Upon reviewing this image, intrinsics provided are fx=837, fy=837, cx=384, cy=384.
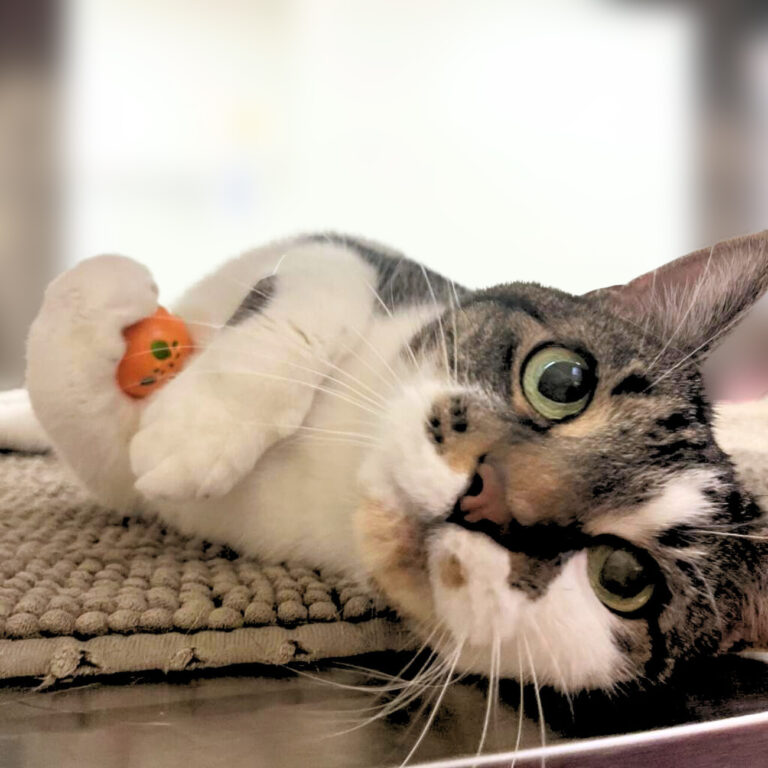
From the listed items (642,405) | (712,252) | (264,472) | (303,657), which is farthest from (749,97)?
(303,657)

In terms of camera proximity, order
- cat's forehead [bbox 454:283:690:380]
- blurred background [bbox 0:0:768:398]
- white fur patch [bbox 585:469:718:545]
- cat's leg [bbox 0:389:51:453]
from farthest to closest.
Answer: blurred background [bbox 0:0:768:398], cat's leg [bbox 0:389:51:453], cat's forehead [bbox 454:283:690:380], white fur patch [bbox 585:469:718:545]

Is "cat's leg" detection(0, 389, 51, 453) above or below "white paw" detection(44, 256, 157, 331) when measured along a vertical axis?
below

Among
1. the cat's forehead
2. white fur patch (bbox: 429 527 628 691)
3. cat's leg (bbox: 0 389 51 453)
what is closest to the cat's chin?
white fur patch (bbox: 429 527 628 691)

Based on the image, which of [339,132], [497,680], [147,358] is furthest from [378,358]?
[339,132]

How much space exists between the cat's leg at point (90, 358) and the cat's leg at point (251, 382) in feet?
0.39

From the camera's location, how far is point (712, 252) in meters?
1.00

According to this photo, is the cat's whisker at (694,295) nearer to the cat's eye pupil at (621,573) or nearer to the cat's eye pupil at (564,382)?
the cat's eye pupil at (564,382)

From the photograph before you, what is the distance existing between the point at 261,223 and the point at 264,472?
1.27 m

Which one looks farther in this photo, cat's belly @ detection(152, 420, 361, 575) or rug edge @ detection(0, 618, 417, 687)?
cat's belly @ detection(152, 420, 361, 575)

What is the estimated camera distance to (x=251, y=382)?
937 millimetres

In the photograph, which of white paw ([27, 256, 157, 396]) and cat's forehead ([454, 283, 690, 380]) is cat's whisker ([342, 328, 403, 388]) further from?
white paw ([27, 256, 157, 396])

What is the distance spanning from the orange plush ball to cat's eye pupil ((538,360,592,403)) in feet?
1.56

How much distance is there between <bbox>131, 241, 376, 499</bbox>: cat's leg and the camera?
0.88 m

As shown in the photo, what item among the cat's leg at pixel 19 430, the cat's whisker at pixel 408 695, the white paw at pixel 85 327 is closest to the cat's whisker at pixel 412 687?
the cat's whisker at pixel 408 695
